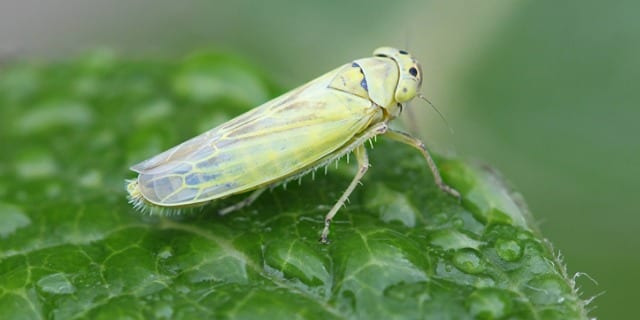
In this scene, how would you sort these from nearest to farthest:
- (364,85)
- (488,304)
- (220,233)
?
1. (488,304)
2. (220,233)
3. (364,85)

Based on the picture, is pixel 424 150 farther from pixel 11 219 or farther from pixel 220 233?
pixel 11 219

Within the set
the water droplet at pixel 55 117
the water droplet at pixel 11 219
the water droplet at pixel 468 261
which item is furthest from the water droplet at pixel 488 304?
the water droplet at pixel 55 117

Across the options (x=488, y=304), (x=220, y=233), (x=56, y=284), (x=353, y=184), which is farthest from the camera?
(x=353, y=184)

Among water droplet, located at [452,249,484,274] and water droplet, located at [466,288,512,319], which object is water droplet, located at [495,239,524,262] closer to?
water droplet, located at [452,249,484,274]

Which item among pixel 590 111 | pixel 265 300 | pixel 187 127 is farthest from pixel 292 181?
pixel 590 111

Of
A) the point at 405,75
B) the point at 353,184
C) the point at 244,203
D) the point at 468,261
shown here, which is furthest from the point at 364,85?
the point at 468,261

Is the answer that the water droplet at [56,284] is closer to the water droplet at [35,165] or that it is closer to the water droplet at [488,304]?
the water droplet at [35,165]
